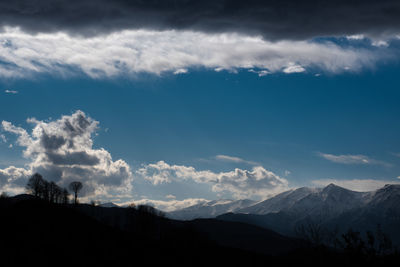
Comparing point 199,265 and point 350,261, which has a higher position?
point 350,261

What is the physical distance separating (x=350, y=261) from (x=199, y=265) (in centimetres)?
7070

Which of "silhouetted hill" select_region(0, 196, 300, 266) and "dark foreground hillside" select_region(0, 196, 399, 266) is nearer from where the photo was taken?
"dark foreground hillside" select_region(0, 196, 399, 266)

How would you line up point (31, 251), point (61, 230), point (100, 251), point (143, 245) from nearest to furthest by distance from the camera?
point (31, 251), point (100, 251), point (61, 230), point (143, 245)

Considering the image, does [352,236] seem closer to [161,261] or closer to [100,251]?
[161,261]

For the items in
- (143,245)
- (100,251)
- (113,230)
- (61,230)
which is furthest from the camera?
(113,230)

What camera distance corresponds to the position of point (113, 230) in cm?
15400

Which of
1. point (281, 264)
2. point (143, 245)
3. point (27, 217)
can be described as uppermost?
point (27, 217)

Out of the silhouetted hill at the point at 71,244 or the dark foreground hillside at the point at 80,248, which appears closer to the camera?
the dark foreground hillside at the point at 80,248

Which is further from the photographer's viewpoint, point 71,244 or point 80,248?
point 71,244

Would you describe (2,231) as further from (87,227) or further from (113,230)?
(113,230)

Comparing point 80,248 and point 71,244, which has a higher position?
point 71,244

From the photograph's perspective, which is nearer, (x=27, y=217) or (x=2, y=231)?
(x=2, y=231)

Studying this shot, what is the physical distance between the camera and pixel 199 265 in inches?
5113

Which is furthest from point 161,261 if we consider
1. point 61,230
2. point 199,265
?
point 61,230
